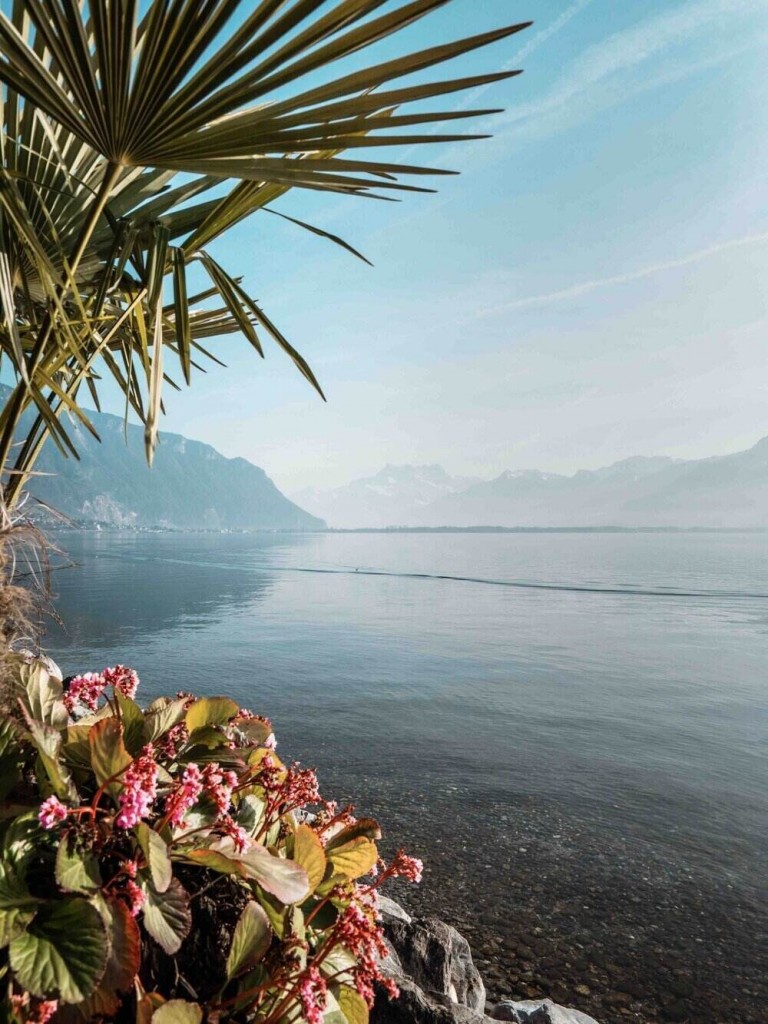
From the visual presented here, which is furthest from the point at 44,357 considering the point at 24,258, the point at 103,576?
the point at 103,576

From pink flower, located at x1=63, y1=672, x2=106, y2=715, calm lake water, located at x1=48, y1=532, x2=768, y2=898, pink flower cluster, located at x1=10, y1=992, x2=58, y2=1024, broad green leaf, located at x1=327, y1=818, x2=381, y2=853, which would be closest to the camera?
pink flower cluster, located at x1=10, y1=992, x2=58, y2=1024

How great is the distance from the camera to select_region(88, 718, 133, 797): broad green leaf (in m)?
1.50

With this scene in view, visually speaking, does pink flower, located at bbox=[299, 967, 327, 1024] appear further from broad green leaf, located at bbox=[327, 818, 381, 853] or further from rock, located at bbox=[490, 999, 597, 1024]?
rock, located at bbox=[490, 999, 597, 1024]

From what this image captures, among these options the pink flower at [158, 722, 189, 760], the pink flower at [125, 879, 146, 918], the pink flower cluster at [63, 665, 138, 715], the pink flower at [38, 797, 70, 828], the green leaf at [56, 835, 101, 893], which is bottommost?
the pink flower at [125, 879, 146, 918]

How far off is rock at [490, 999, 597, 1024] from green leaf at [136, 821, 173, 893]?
2752 mm

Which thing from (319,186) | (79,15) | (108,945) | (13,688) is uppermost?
(79,15)

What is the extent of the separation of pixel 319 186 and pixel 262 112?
0.33m

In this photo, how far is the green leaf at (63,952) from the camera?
50.9 inches

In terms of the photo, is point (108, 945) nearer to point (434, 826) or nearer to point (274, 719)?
point (434, 826)

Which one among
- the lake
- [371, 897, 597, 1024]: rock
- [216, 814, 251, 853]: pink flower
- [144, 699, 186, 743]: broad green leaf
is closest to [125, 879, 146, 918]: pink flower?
[216, 814, 251, 853]: pink flower

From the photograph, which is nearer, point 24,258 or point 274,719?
point 24,258

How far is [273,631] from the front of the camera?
69.6ft

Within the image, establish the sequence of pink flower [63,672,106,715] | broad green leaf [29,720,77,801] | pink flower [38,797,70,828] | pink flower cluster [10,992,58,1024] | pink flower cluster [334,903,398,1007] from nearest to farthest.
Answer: pink flower cluster [10,992,58,1024], pink flower [38,797,70,828], broad green leaf [29,720,77,801], pink flower cluster [334,903,398,1007], pink flower [63,672,106,715]

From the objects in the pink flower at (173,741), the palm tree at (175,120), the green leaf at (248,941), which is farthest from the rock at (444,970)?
the palm tree at (175,120)
